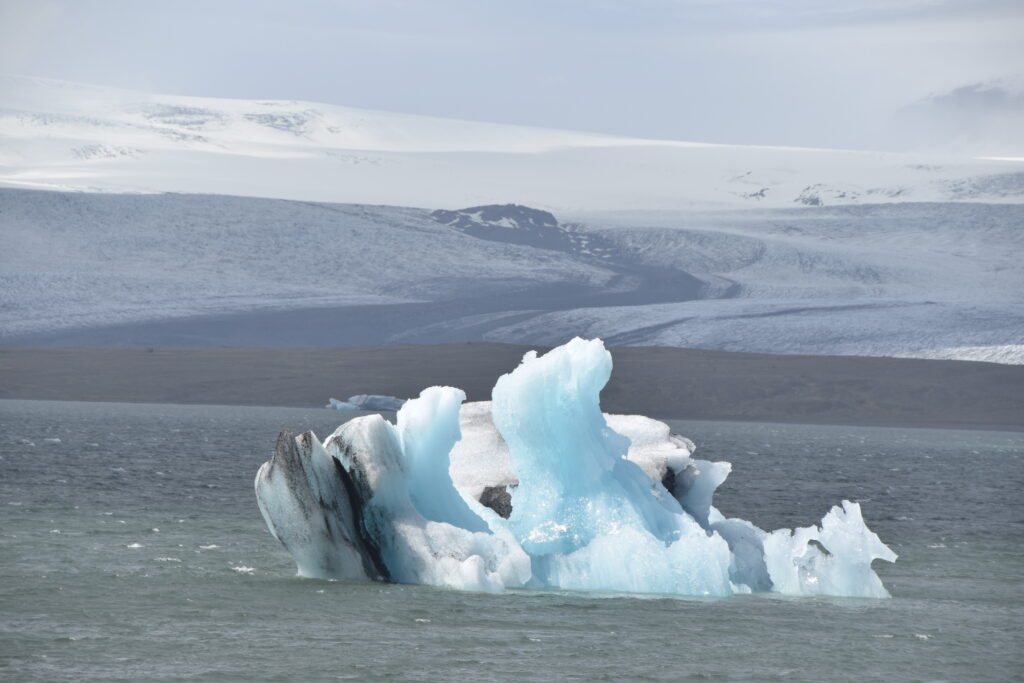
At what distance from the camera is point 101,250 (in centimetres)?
10881

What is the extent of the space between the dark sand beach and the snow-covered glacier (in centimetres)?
6064

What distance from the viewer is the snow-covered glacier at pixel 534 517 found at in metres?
17.5

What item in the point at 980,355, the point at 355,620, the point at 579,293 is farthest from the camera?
the point at 579,293

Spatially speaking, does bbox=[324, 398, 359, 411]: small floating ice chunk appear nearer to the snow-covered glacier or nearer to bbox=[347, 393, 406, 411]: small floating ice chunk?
bbox=[347, 393, 406, 411]: small floating ice chunk

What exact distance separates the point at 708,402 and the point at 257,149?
2699 inches

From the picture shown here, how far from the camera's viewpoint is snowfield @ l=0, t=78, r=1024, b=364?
9838 cm

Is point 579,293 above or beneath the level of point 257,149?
beneath

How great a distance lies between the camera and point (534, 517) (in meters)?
18.4

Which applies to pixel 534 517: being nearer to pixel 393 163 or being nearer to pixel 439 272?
pixel 439 272

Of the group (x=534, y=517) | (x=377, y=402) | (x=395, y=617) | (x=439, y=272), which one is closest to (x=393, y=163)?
(x=439, y=272)

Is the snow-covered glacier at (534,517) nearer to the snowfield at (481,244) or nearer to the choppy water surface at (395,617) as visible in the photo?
the choppy water surface at (395,617)

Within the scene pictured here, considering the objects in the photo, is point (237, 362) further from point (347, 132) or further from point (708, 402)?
point (347, 132)

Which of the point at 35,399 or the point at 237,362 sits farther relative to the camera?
the point at 237,362

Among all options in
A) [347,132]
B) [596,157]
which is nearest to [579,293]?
[596,157]
